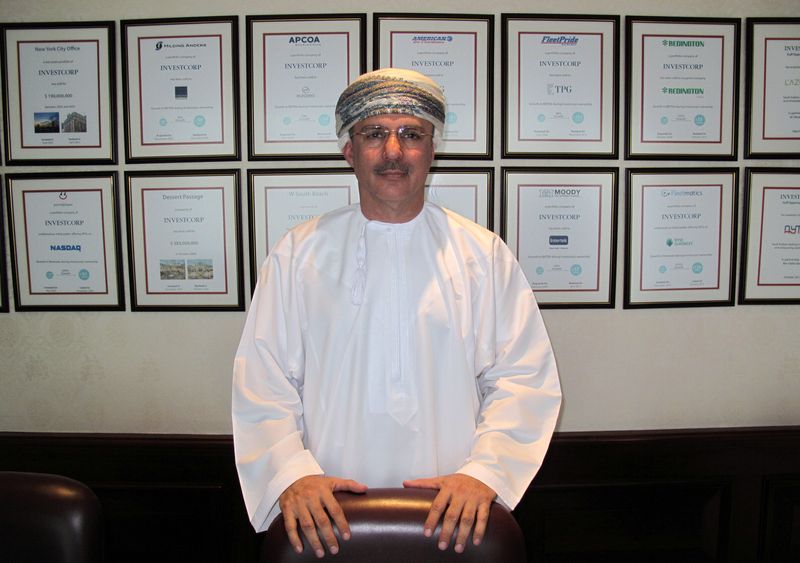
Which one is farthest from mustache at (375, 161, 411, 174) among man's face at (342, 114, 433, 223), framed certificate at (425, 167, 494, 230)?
framed certificate at (425, 167, 494, 230)

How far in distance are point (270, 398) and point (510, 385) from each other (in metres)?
0.62

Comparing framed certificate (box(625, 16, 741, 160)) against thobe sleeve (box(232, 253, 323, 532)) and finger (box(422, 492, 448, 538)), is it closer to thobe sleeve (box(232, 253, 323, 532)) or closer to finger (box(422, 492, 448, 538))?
thobe sleeve (box(232, 253, 323, 532))

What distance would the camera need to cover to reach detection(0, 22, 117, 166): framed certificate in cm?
182

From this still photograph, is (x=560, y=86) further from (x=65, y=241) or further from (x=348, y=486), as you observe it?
(x=65, y=241)

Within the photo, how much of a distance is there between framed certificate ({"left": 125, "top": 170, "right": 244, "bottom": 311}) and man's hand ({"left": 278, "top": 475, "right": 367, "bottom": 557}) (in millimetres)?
969

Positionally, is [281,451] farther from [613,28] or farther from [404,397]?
[613,28]

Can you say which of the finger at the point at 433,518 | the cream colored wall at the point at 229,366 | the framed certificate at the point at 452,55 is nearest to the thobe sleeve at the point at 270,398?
the finger at the point at 433,518

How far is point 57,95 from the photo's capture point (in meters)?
1.84

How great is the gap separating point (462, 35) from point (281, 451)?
1558mm

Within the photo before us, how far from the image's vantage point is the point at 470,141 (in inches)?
71.8

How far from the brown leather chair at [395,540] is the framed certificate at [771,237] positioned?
1.66 metres

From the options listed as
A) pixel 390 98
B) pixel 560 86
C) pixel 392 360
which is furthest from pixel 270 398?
pixel 560 86

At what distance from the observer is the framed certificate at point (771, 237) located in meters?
1.88

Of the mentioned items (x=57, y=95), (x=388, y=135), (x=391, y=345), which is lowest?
(x=391, y=345)
